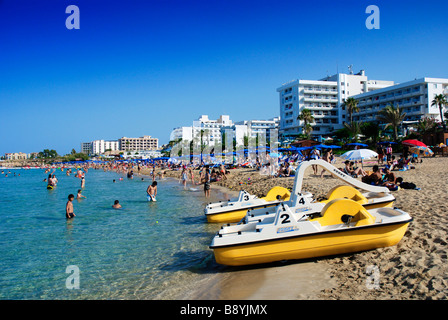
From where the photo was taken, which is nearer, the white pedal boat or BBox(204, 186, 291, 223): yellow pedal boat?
the white pedal boat

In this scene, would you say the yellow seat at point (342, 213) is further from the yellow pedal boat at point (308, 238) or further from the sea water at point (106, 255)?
the sea water at point (106, 255)

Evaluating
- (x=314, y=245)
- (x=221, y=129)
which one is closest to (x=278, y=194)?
(x=314, y=245)

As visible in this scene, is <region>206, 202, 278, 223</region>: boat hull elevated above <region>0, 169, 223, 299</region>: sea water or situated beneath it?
elevated above

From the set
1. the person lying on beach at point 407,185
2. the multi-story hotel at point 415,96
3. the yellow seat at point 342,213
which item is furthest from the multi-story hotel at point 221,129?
the yellow seat at point 342,213

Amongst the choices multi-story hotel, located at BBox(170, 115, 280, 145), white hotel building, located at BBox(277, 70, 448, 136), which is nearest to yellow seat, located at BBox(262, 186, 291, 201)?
white hotel building, located at BBox(277, 70, 448, 136)

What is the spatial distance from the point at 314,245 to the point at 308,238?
22 cm

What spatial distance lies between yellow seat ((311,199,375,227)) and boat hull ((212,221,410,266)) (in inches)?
11.9

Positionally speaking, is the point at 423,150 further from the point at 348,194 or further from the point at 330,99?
the point at 330,99

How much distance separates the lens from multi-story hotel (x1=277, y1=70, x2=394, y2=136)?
68938mm

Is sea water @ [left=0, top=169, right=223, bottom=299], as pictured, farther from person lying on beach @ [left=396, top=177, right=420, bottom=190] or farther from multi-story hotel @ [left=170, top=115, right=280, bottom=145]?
multi-story hotel @ [left=170, top=115, right=280, bottom=145]

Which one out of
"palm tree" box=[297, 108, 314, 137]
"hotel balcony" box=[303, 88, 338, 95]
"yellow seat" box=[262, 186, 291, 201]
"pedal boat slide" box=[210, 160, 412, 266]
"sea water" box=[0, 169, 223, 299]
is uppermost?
"hotel balcony" box=[303, 88, 338, 95]

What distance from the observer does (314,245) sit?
6.30 meters

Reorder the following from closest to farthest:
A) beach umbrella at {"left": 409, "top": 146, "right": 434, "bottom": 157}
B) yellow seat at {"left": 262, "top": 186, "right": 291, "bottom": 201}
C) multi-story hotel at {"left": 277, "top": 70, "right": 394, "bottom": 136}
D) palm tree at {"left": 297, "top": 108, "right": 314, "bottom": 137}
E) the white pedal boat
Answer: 1. the white pedal boat
2. yellow seat at {"left": 262, "top": 186, "right": 291, "bottom": 201}
3. beach umbrella at {"left": 409, "top": 146, "right": 434, "bottom": 157}
4. palm tree at {"left": 297, "top": 108, "right": 314, "bottom": 137}
5. multi-story hotel at {"left": 277, "top": 70, "right": 394, "bottom": 136}
